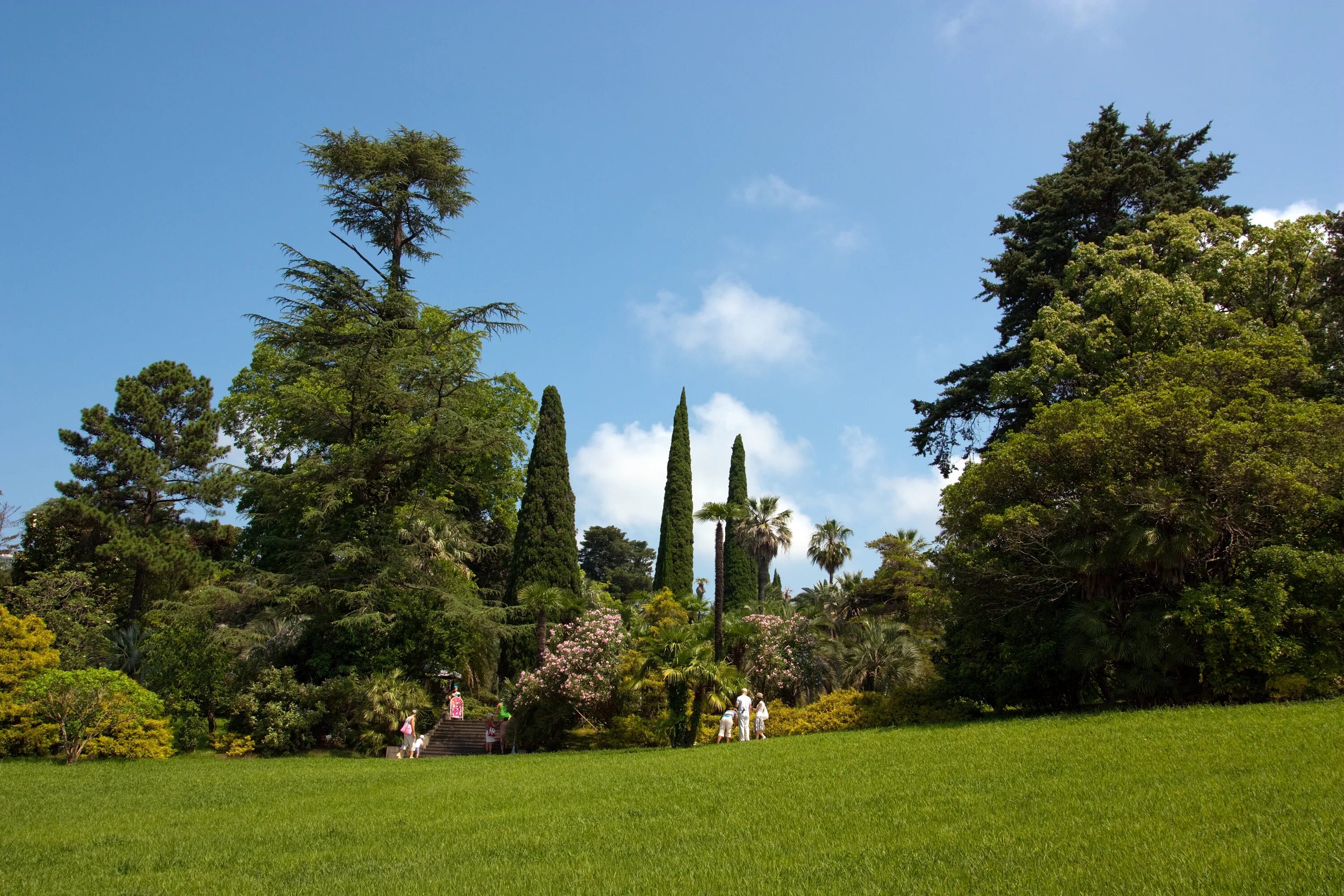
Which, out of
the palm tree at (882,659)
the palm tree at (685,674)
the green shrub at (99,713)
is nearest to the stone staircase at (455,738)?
the palm tree at (685,674)

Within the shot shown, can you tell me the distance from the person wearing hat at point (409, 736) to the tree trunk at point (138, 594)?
1618 centimetres

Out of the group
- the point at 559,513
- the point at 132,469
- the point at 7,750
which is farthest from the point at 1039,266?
the point at 132,469

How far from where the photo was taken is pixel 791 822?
971cm

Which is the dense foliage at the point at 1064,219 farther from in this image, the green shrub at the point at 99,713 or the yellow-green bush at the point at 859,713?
the green shrub at the point at 99,713

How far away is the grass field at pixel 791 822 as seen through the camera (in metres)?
7.24

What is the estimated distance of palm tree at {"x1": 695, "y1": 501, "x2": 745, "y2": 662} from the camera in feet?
79.9

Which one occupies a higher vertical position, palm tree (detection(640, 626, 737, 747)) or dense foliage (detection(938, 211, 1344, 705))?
dense foliage (detection(938, 211, 1344, 705))

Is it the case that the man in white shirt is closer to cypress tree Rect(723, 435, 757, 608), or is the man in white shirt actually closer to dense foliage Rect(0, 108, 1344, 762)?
dense foliage Rect(0, 108, 1344, 762)

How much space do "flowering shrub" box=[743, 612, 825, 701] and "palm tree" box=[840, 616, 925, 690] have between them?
1066mm

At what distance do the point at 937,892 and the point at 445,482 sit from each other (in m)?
28.6

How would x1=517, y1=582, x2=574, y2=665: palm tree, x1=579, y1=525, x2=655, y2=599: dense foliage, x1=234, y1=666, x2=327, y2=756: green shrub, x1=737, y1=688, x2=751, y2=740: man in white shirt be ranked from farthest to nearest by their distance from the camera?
x1=579, y1=525, x2=655, y2=599: dense foliage
x1=517, y1=582, x2=574, y2=665: palm tree
x1=234, y1=666, x2=327, y2=756: green shrub
x1=737, y1=688, x2=751, y2=740: man in white shirt

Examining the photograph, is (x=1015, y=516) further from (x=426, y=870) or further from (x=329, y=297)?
(x=329, y=297)

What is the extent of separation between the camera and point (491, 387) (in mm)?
37531

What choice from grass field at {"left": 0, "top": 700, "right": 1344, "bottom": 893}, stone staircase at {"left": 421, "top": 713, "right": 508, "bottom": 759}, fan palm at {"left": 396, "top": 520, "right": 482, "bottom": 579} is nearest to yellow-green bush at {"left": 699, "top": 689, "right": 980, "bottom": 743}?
grass field at {"left": 0, "top": 700, "right": 1344, "bottom": 893}
